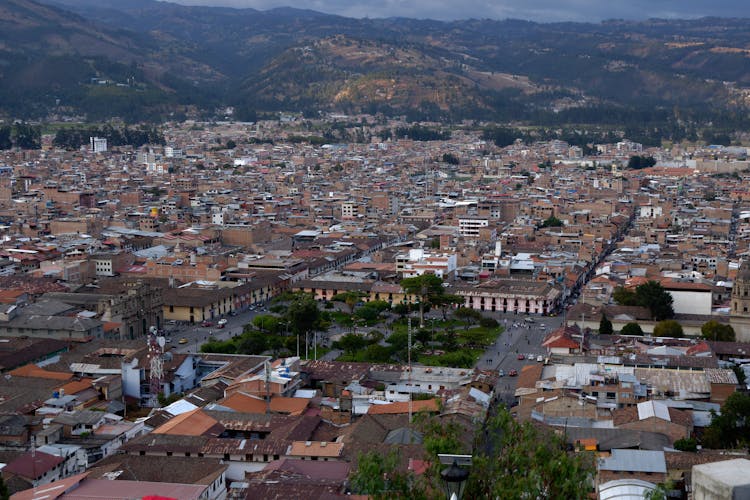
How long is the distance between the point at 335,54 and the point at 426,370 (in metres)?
92.1

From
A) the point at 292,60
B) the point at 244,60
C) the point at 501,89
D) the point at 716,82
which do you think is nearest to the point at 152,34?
the point at 244,60

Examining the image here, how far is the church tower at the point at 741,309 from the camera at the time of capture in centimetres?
1770

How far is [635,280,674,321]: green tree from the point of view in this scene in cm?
1891

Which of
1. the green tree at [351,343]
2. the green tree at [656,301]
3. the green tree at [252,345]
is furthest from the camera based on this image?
the green tree at [656,301]

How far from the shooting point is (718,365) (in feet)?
47.8

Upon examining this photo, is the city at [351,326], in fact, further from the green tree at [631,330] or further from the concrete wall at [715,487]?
the concrete wall at [715,487]

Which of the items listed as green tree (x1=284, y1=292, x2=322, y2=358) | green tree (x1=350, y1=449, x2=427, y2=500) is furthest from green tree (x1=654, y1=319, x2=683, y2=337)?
green tree (x1=350, y1=449, x2=427, y2=500)

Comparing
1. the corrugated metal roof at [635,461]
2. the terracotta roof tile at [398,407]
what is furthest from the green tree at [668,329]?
the corrugated metal roof at [635,461]

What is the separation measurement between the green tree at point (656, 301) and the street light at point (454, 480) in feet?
49.1

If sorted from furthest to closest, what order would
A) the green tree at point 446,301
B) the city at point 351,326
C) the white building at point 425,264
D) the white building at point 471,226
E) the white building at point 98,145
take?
the white building at point 98,145 < the white building at point 471,226 < the white building at point 425,264 < the green tree at point 446,301 < the city at point 351,326

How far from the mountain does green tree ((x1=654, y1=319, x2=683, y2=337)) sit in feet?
198

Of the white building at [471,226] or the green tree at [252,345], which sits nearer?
the green tree at [252,345]

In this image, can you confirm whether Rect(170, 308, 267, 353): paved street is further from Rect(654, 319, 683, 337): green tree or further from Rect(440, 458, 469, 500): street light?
A: Rect(440, 458, 469, 500): street light

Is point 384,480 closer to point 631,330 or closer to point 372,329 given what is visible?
point 631,330
